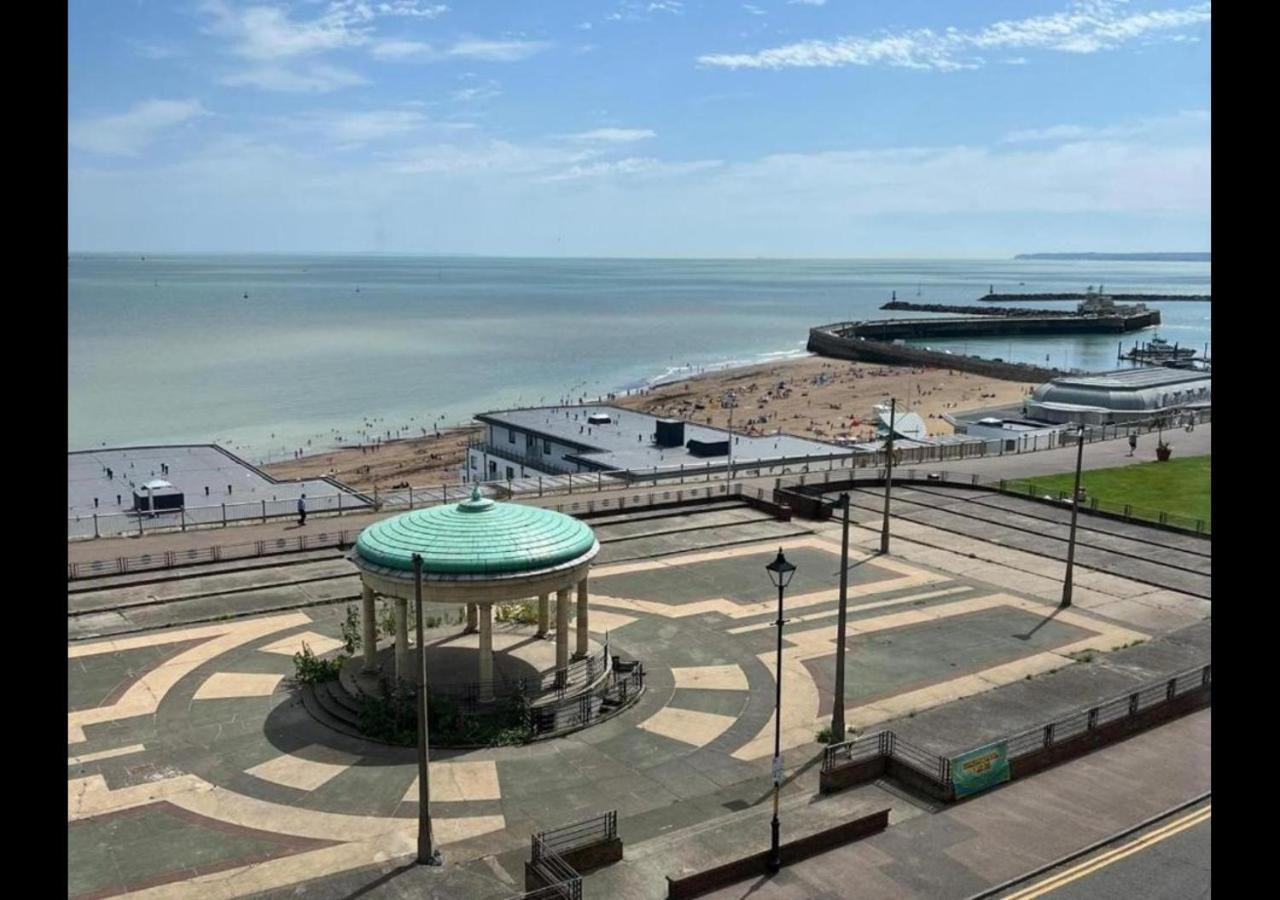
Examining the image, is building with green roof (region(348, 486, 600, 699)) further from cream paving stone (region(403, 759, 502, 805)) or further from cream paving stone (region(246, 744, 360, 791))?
cream paving stone (region(246, 744, 360, 791))

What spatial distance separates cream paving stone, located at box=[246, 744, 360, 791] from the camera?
2341 cm

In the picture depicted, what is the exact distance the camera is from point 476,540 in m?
26.7

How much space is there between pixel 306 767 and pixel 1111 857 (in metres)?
16.5

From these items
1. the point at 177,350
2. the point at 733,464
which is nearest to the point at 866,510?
the point at 733,464

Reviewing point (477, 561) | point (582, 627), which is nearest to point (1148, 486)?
point (582, 627)

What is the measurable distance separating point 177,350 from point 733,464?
151m

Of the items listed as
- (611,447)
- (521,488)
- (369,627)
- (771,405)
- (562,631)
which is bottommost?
(562,631)

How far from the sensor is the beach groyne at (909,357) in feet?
428

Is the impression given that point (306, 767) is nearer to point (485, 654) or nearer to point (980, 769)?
point (485, 654)

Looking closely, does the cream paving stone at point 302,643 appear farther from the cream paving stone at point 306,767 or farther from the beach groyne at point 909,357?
the beach groyne at point 909,357

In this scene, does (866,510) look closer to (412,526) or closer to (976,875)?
(412,526)

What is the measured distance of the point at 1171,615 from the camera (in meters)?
35.6

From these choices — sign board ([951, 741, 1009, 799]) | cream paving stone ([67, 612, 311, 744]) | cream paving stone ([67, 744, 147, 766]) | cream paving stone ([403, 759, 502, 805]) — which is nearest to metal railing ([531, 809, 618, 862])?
cream paving stone ([403, 759, 502, 805])

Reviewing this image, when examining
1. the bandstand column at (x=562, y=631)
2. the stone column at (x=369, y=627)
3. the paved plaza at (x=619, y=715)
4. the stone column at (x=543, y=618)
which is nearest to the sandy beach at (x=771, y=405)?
the paved plaza at (x=619, y=715)
